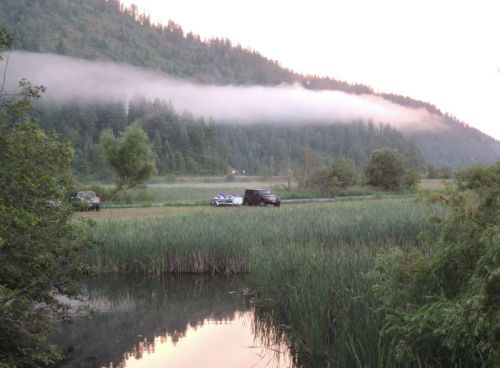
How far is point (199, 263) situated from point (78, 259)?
757cm

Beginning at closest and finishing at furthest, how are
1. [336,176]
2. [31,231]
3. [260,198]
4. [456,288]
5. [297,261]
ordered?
[456,288] → [31,231] → [297,261] → [260,198] → [336,176]

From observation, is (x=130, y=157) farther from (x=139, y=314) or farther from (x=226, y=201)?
(x=139, y=314)

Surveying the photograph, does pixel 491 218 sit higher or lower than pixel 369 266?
higher

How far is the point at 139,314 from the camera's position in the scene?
1292 cm

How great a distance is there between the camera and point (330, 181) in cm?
5300

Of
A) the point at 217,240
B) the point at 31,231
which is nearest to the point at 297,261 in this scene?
the point at 31,231

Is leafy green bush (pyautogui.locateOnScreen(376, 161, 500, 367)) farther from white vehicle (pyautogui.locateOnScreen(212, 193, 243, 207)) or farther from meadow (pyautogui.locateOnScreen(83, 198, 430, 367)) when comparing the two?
white vehicle (pyautogui.locateOnScreen(212, 193, 243, 207))

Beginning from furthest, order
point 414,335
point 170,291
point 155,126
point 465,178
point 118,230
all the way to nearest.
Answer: point 155,126
point 118,230
point 170,291
point 465,178
point 414,335

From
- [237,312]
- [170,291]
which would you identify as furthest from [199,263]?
[237,312]

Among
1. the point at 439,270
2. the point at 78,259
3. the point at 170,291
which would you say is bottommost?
the point at 170,291

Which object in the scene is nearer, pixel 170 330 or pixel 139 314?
pixel 170 330

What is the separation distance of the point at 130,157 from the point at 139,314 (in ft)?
116

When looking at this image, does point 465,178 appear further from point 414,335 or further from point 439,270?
point 414,335

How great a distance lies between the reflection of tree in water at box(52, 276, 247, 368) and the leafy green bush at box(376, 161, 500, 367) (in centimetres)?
588
